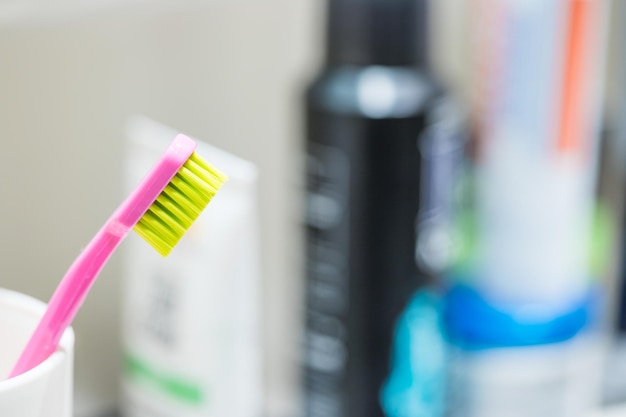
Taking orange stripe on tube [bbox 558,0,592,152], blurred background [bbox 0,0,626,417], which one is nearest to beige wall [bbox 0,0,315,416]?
blurred background [bbox 0,0,626,417]

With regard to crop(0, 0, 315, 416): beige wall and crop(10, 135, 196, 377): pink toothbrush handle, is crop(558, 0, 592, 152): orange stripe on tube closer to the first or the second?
crop(0, 0, 315, 416): beige wall

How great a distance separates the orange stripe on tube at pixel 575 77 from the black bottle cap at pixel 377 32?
6cm

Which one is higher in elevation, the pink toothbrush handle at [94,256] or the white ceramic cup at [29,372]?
the pink toothbrush handle at [94,256]

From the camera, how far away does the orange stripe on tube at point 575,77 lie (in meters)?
0.39

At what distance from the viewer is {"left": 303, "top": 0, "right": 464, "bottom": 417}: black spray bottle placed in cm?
37

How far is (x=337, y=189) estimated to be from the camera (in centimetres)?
38

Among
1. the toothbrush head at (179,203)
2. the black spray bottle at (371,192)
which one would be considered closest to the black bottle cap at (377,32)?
the black spray bottle at (371,192)

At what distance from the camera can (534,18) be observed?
39cm

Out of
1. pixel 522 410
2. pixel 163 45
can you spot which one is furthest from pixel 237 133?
pixel 522 410

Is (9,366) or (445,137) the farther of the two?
(445,137)

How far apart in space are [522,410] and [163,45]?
0.20 metres

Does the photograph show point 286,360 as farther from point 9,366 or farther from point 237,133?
point 9,366

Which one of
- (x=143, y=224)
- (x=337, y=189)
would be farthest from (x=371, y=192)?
(x=143, y=224)

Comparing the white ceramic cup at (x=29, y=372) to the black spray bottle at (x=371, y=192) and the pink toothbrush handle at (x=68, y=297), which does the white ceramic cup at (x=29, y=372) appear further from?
the black spray bottle at (x=371, y=192)
